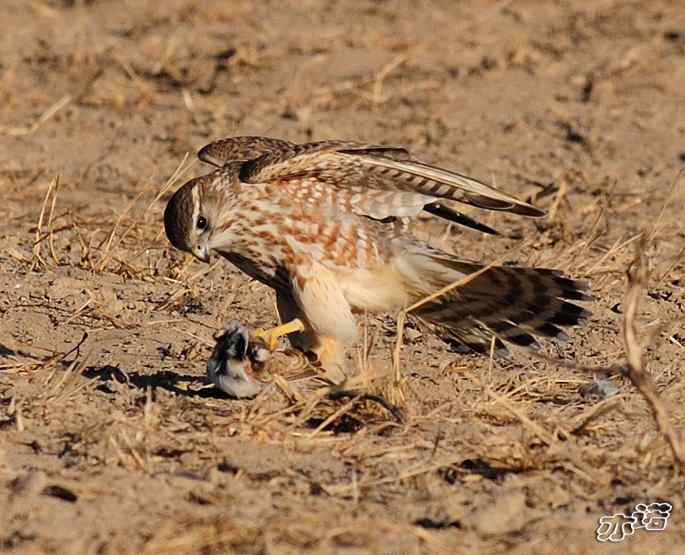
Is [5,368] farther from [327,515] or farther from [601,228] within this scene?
[601,228]

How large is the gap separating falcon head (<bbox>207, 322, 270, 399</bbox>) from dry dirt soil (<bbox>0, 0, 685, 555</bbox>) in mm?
99

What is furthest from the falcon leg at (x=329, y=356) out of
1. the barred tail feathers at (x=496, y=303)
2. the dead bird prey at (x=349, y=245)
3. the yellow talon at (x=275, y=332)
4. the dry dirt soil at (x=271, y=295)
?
the barred tail feathers at (x=496, y=303)

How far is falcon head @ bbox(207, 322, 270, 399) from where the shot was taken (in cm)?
586

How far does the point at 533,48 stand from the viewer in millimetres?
11484

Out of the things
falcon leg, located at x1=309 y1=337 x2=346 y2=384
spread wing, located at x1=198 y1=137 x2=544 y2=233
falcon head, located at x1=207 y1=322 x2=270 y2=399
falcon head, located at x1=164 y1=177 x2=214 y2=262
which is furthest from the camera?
falcon leg, located at x1=309 y1=337 x2=346 y2=384

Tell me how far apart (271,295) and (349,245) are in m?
1.14

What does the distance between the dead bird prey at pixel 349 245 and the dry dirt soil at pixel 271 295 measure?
1.00 feet

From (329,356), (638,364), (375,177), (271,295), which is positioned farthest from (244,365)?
(638,364)

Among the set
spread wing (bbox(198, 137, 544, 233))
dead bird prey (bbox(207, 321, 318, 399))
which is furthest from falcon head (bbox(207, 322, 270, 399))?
spread wing (bbox(198, 137, 544, 233))

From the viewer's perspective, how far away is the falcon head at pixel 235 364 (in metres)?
5.86

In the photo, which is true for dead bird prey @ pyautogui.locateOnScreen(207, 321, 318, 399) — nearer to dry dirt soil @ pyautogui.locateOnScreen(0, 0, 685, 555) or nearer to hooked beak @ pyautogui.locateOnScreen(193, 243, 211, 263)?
dry dirt soil @ pyautogui.locateOnScreen(0, 0, 685, 555)

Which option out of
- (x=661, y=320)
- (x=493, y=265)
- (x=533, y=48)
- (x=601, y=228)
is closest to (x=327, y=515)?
(x=493, y=265)

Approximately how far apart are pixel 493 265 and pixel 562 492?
4.21ft

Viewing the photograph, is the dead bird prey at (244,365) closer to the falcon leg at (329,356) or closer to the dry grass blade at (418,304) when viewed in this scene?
the falcon leg at (329,356)
